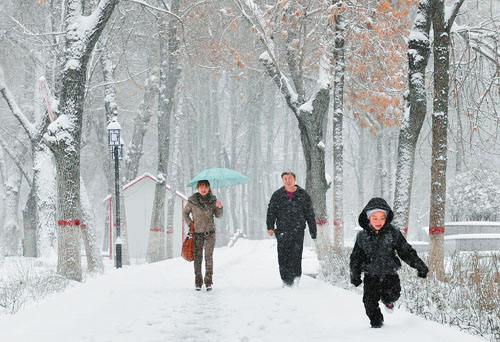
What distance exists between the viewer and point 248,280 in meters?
12.3

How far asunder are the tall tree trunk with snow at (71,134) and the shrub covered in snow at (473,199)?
47.6ft

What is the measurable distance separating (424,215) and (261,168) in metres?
12.2

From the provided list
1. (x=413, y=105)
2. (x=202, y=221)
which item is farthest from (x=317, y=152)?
(x=202, y=221)

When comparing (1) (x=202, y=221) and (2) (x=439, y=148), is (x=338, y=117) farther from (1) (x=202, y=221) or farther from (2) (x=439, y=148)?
(1) (x=202, y=221)

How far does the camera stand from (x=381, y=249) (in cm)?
628

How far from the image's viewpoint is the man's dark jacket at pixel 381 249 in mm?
6254

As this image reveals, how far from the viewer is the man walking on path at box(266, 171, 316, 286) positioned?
34.2 feet

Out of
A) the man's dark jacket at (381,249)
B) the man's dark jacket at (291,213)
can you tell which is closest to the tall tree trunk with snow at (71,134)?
the man's dark jacket at (291,213)

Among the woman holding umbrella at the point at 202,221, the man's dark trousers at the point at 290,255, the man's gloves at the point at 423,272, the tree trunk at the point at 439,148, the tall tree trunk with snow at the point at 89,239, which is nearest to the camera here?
the man's gloves at the point at 423,272

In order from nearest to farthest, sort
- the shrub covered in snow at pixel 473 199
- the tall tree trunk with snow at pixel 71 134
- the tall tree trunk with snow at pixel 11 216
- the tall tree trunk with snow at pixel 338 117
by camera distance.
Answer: the tall tree trunk with snow at pixel 71 134
the tall tree trunk with snow at pixel 338 117
the shrub covered in snow at pixel 473 199
the tall tree trunk with snow at pixel 11 216

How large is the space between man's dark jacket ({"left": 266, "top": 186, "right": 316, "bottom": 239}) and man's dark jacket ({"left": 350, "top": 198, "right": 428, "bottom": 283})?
4.06 meters

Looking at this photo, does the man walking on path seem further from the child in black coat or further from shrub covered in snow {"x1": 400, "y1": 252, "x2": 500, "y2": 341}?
the child in black coat

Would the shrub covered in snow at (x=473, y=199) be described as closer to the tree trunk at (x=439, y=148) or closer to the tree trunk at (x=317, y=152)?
the tree trunk at (x=317, y=152)

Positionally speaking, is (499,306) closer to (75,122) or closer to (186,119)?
(75,122)
